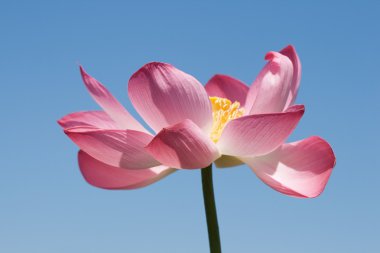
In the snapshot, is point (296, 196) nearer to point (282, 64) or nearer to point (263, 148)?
point (263, 148)

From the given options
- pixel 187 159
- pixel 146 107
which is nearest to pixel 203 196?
pixel 187 159

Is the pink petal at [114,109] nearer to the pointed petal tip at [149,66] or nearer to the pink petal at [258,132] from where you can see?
the pointed petal tip at [149,66]

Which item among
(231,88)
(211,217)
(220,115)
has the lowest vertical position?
(211,217)

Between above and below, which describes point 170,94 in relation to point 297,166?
above

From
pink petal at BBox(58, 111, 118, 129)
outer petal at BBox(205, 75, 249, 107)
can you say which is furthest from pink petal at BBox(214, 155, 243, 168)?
outer petal at BBox(205, 75, 249, 107)

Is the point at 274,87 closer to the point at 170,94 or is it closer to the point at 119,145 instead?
the point at 170,94

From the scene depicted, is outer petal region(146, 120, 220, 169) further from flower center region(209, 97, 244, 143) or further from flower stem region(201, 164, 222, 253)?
flower center region(209, 97, 244, 143)

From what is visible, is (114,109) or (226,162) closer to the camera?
(226,162)

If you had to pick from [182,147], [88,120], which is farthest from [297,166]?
[88,120]
